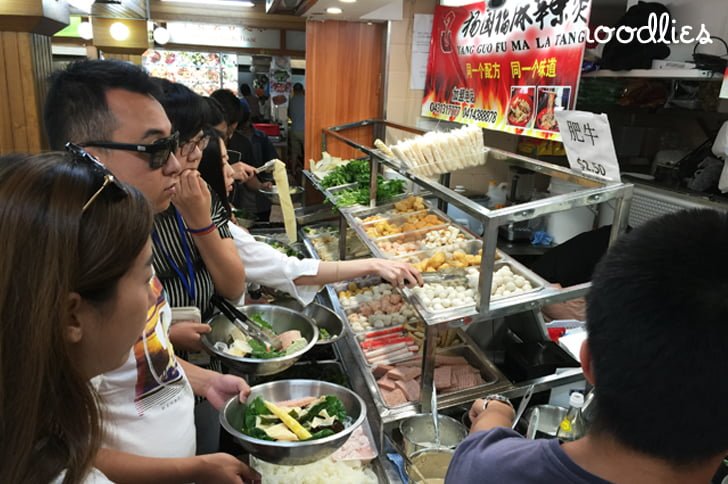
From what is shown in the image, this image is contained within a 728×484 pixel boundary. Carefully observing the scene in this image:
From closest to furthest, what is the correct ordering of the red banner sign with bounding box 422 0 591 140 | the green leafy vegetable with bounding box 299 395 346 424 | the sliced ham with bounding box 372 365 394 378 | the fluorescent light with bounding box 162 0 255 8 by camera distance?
the green leafy vegetable with bounding box 299 395 346 424 → the sliced ham with bounding box 372 365 394 378 → the red banner sign with bounding box 422 0 591 140 → the fluorescent light with bounding box 162 0 255 8

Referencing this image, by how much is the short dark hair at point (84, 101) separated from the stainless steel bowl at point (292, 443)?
116 cm

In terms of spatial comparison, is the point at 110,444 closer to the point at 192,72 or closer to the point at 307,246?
the point at 307,246

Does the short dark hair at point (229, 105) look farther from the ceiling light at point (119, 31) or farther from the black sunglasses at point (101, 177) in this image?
the black sunglasses at point (101, 177)

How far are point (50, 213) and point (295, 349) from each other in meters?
1.74

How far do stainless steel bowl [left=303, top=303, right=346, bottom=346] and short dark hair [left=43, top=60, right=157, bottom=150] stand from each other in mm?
1701

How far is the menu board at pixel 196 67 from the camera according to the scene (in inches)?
442

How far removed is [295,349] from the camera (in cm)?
251

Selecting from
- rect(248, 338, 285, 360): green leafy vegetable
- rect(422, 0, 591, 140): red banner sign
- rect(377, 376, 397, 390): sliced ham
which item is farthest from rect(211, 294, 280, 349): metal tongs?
rect(422, 0, 591, 140): red banner sign

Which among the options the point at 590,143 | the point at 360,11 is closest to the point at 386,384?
the point at 590,143

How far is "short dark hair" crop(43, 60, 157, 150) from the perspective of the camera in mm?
1689

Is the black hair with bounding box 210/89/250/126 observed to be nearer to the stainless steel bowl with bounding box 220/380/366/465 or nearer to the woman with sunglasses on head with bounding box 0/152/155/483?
the stainless steel bowl with bounding box 220/380/366/465

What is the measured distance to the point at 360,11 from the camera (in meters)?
5.07

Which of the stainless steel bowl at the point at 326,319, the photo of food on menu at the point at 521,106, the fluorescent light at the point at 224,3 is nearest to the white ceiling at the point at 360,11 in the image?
the photo of food on menu at the point at 521,106

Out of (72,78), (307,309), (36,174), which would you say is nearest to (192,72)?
(307,309)
